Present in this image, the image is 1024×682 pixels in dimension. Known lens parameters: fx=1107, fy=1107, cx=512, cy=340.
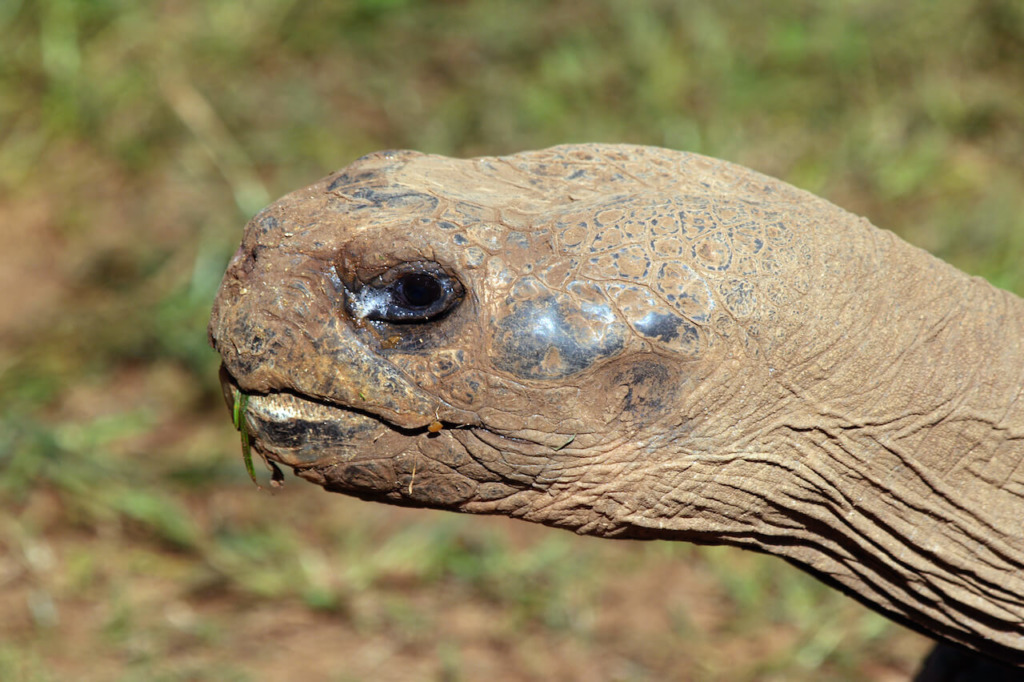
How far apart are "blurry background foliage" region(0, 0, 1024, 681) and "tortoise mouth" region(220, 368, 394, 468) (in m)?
2.38

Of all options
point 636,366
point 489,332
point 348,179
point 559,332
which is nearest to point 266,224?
point 348,179

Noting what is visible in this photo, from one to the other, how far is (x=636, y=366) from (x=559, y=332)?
143mm

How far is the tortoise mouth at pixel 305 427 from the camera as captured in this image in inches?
73.1

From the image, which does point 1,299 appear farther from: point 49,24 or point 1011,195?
point 1011,195

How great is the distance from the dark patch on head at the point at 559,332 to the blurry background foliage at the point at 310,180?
2.55 meters

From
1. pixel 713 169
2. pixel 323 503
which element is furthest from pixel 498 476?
pixel 323 503

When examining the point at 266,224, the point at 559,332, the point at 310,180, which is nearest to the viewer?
the point at 559,332

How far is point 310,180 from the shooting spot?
6.36 meters

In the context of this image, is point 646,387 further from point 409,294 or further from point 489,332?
point 409,294

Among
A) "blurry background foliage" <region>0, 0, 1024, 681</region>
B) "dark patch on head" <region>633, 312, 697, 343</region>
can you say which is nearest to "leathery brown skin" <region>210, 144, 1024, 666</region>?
"dark patch on head" <region>633, 312, 697, 343</region>

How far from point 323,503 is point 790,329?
11.0 ft

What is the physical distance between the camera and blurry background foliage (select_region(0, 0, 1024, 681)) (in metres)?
4.20

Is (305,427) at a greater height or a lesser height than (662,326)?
lesser

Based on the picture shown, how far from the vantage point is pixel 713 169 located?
2.08m
